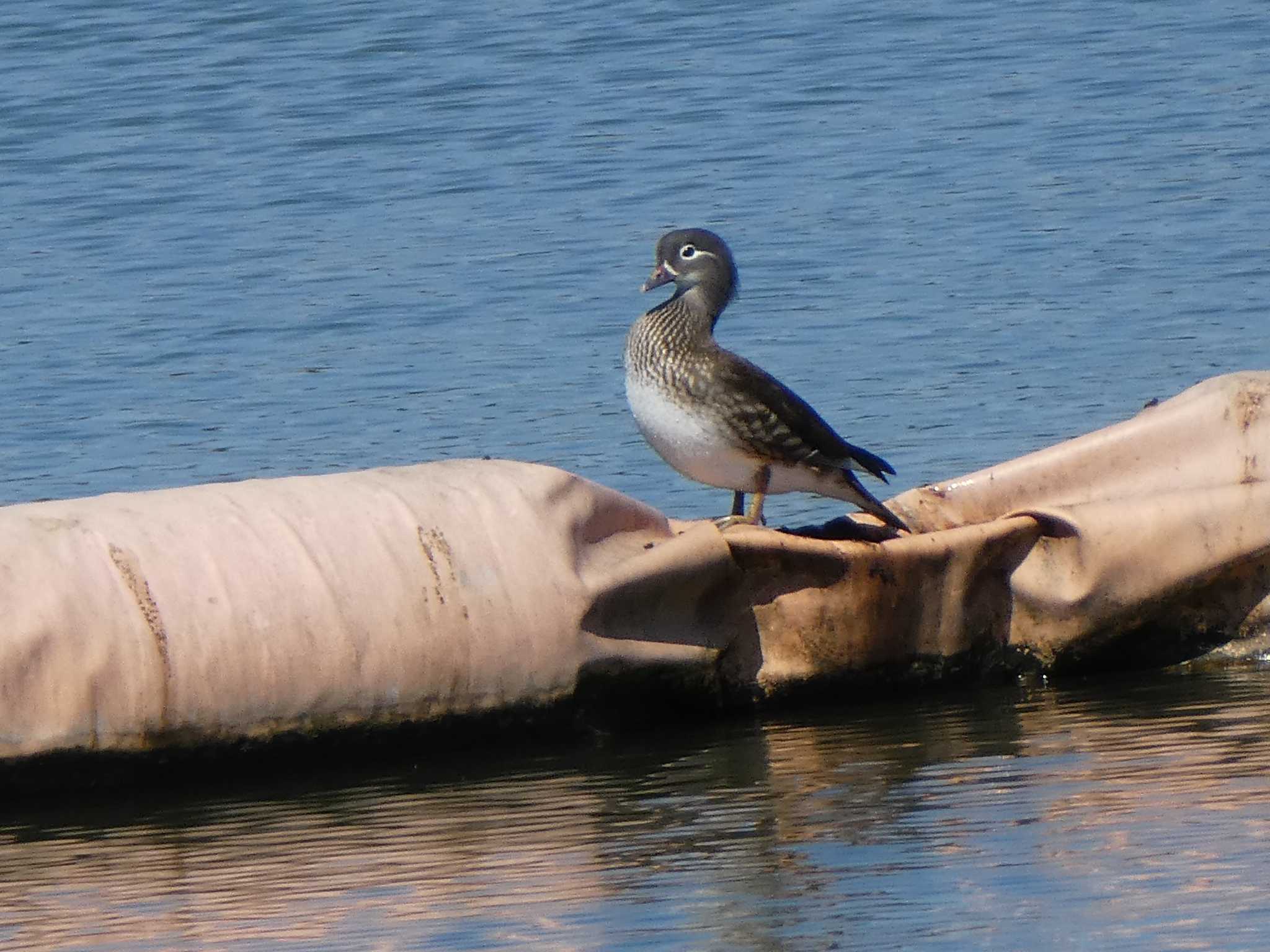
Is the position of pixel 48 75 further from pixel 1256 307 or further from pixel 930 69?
pixel 1256 307

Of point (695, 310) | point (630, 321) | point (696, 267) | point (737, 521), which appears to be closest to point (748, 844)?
A: point (737, 521)

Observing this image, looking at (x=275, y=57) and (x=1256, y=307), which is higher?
(x=275, y=57)

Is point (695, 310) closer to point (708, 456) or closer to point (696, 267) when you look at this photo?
point (696, 267)

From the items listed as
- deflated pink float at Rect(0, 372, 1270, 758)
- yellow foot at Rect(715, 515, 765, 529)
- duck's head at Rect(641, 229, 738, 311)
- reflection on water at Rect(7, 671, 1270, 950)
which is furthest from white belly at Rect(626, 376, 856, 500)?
reflection on water at Rect(7, 671, 1270, 950)

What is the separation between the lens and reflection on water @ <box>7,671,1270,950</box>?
5.37m

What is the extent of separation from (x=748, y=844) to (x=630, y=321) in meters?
6.97

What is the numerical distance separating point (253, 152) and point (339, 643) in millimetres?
11905

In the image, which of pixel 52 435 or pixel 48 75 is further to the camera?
pixel 48 75

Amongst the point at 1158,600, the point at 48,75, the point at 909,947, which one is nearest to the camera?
the point at 909,947

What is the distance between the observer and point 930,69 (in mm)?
19641

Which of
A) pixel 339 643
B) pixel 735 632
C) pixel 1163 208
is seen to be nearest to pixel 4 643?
pixel 339 643

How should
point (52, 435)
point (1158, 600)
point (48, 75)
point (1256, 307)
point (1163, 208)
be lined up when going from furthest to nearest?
1. point (48, 75)
2. point (1163, 208)
3. point (1256, 307)
4. point (52, 435)
5. point (1158, 600)

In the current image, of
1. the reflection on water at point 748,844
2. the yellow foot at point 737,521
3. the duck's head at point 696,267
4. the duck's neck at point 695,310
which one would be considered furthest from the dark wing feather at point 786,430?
the reflection on water at point 748,844

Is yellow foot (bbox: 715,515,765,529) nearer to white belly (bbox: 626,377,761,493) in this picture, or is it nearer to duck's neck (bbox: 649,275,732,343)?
white belly (bbox: 626,377,761,493)
